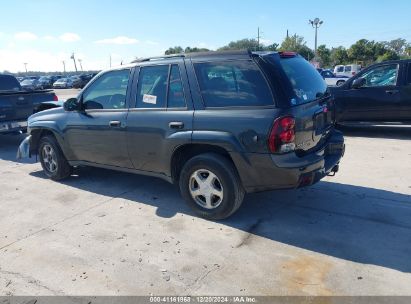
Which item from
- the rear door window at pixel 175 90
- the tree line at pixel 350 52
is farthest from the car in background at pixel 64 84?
the rear door window at pixel 175 90

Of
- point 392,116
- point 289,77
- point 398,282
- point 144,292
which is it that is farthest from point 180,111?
point 392,116

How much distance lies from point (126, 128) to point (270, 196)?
2102 millimetres

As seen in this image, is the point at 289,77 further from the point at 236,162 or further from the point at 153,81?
the point at 153,81

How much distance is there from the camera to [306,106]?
4047 millimetres

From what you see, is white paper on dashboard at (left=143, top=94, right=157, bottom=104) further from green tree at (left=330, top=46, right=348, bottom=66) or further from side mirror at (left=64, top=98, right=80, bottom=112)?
green tree at (left=330, top=46, right=348, bottom=66)

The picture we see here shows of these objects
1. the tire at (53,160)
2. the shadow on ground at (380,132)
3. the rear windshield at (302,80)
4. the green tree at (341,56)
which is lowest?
the shadow on ground at (380,132)

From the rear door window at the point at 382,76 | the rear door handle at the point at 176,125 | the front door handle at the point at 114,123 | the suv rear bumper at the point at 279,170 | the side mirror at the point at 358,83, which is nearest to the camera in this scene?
the suv rear bumper at the point at 279,170

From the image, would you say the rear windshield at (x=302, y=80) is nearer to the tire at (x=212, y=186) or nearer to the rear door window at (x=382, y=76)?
the tire at (x=212, y=186)

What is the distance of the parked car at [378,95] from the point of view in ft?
27.8

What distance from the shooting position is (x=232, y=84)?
13.3 ft

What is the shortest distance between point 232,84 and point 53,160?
3.65m

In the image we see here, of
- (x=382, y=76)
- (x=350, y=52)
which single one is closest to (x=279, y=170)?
(x=382, y=76)

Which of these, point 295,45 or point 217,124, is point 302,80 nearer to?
point 217,124

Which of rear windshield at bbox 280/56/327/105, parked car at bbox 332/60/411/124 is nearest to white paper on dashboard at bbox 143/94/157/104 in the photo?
rear windshield at bbox 280/56/327/105
